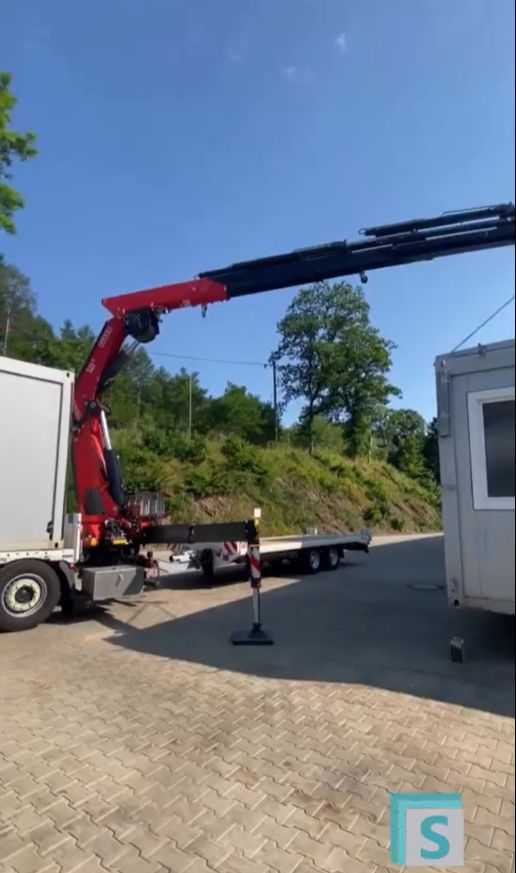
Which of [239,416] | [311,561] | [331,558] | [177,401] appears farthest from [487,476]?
[177,401]

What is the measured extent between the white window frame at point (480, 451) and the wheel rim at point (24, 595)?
321 inches

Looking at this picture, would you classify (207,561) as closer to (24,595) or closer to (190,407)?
(24,595)

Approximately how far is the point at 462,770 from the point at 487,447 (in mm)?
3181

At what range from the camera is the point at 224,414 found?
2950cm

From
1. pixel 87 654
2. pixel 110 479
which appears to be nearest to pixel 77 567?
pixel 110 479

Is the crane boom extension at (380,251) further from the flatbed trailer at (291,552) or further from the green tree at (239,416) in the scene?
the green tree at (239,416)

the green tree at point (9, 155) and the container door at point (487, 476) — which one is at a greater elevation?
the green tree at point (9, 155)

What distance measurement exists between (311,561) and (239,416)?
1586 centimetres

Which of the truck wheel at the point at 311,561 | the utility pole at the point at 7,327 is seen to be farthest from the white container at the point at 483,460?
the utility pole at the point at 7,327

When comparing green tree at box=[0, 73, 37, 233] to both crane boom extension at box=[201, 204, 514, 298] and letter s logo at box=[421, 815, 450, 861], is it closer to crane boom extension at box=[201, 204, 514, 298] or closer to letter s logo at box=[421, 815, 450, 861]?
crane boom extension at box=[201, 204, 514, 298]

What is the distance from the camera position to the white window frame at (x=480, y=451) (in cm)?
80

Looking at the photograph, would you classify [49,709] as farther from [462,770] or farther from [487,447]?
[487,447]

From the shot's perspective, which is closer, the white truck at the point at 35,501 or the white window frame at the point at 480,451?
the white window frame at the point at 480,451

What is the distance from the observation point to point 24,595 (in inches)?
317
